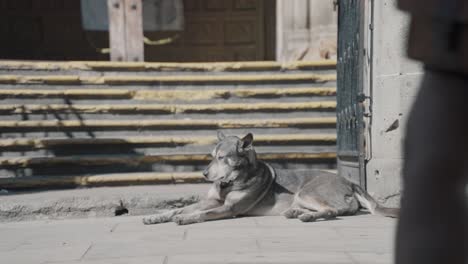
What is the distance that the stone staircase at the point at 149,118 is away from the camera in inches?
250

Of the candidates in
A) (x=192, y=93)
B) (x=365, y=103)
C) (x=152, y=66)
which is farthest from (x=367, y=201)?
(x=152, y=66)

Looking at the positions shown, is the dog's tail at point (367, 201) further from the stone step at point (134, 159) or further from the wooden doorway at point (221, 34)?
the wooden doorway at point (221, 34)

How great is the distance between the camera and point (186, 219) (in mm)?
4602

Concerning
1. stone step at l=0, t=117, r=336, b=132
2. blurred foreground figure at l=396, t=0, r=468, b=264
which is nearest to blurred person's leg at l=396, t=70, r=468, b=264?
blurred foreground figure at l=396, t=0, r=468, b=264

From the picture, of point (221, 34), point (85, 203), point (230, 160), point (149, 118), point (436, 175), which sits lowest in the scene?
point (85, 203)

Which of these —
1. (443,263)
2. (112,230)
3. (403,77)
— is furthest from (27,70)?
(443,263)

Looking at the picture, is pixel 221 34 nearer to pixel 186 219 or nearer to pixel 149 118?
pixel 149 118

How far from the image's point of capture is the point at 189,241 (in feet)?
12.6

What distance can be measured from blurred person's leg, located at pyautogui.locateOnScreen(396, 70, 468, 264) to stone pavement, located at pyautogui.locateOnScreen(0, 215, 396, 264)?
7.10 ft

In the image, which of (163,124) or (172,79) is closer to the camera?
(163,124)

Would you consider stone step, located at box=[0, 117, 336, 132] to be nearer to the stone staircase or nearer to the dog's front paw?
the stone staircase

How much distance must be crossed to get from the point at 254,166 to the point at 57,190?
2415 millimetres

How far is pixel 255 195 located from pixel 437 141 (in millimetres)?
3833

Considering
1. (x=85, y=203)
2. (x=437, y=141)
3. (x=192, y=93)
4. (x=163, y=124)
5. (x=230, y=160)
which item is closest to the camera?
(x=437, y=141)
